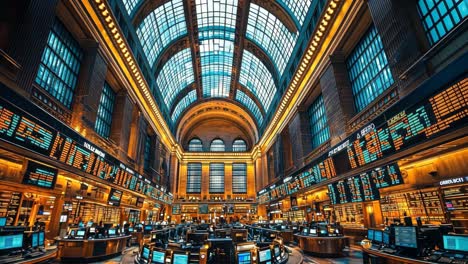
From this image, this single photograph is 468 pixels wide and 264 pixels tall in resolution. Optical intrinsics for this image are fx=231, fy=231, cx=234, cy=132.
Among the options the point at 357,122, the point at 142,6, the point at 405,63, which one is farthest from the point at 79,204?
the point at 405,63

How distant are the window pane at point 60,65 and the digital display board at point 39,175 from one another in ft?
18.0

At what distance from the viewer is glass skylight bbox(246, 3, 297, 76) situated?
24.3 m

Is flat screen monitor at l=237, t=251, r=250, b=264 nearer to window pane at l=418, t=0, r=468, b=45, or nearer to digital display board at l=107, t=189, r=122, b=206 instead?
window pane at l=418, t=0, r=468, b=45

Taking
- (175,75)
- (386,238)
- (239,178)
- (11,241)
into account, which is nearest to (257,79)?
(175,75)

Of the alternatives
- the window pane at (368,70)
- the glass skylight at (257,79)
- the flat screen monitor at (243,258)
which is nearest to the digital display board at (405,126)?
the window pane at (368,70)

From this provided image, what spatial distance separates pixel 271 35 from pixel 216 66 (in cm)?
1395

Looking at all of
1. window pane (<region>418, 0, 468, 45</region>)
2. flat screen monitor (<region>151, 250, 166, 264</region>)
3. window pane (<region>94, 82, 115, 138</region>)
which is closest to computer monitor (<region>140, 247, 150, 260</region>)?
flat screen monitor (<region>151, 250, 166, 264</region>)

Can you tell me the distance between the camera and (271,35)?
88.3ft

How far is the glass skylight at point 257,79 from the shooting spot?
1321 inches

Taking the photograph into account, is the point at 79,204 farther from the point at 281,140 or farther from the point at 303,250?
the point at 281,140

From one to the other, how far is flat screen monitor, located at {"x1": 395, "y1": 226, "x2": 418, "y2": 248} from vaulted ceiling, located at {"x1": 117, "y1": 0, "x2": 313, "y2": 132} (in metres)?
18.4

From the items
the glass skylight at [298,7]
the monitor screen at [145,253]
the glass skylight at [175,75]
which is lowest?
the monitor screen at [145,253]

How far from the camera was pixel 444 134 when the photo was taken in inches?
255

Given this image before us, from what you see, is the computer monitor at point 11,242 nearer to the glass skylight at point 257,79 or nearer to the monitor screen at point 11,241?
the monitor screen at point 11,241
